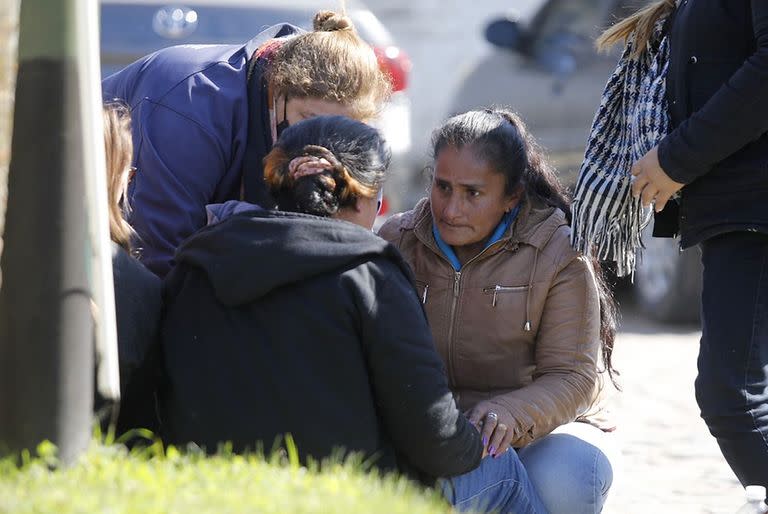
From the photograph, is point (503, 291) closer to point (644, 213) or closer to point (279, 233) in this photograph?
point (644, 213)

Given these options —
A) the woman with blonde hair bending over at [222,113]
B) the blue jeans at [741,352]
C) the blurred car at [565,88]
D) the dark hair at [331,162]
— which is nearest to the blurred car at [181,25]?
the blurred car at [565,88]

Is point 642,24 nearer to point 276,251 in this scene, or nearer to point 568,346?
point 568,346

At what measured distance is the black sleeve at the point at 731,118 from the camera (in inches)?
125

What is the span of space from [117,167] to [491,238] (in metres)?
1.01

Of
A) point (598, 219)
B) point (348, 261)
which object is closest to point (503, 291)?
point (598, 219)

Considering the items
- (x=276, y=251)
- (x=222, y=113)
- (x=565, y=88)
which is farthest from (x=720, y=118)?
(x=565, y=88)

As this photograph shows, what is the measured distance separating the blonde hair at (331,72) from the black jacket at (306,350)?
0.80 meters

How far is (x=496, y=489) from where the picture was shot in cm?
317

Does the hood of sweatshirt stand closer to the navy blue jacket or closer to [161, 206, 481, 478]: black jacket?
[161, 206, 481, 478]: black jacket

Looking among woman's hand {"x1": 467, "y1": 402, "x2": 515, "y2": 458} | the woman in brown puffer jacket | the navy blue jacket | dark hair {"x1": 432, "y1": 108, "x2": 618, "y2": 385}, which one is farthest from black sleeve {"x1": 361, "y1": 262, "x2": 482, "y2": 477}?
the navy blue jacket

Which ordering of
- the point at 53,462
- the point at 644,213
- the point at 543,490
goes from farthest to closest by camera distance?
1. the point at 644,213
2. the point at 543,490
3. the point at 53,462

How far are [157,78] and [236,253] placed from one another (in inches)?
43.3

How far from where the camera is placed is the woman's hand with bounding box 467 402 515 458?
323 centimetres

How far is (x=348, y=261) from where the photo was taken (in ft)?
9.32
